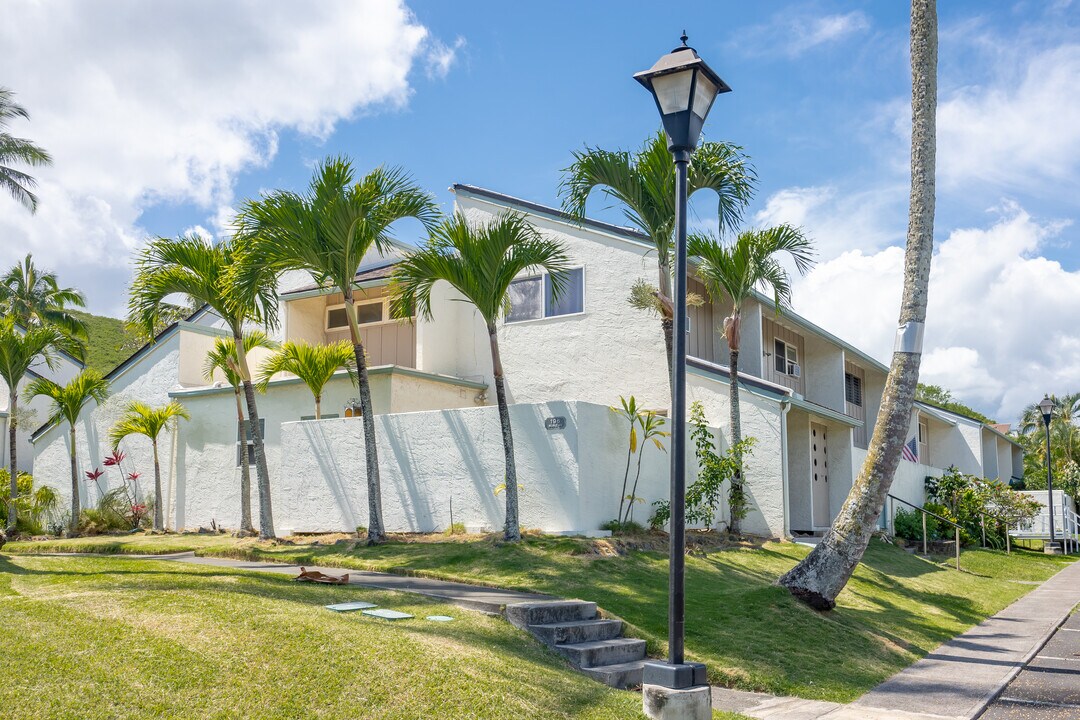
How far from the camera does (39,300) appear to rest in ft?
132

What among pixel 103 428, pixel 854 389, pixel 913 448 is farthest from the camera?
pixel 913 448

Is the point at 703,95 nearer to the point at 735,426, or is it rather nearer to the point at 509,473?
the point at 509,473

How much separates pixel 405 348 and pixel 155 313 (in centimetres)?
677

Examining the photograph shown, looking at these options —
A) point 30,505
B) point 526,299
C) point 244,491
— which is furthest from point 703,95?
point 30,505

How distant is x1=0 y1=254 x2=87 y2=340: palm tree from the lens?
39406mm

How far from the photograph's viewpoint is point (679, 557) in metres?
7.16

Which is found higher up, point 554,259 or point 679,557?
point 554,259

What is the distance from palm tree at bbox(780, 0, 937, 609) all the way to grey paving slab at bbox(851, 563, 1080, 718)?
1.45 m

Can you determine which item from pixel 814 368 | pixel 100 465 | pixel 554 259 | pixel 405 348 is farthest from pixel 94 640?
pixel 814 368

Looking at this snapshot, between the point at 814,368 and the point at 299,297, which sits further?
the point at 814,368

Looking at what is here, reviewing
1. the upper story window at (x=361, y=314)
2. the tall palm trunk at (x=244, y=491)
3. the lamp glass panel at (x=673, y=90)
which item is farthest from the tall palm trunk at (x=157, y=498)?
the lamp glass panel at (x=673, y=90)

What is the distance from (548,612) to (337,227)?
25.8ft

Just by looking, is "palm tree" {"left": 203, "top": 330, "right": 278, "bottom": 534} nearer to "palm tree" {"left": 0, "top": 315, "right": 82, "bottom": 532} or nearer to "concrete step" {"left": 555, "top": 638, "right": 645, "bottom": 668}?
"palm tree" {"left": 0, "top": 315, "right": 82, "bottom": 532}

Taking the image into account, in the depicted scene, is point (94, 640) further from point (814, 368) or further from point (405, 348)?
point (814, 368)
